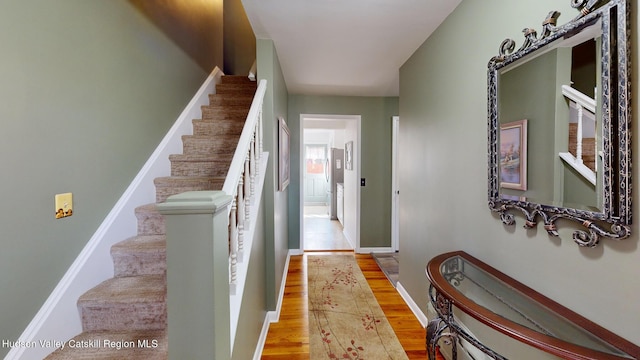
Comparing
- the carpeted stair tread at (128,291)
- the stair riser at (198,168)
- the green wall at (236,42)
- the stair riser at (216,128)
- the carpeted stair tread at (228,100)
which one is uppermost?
the green wall at (236,42)

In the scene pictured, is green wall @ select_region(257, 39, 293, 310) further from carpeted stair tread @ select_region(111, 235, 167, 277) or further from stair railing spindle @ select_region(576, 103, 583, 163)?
stair railing spindle @ select_region(576, 103, 583, 163)

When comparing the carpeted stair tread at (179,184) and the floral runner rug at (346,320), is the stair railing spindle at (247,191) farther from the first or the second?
the floral runner rug at (346,320)

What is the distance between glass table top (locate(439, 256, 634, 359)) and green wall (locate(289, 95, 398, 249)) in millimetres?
2276

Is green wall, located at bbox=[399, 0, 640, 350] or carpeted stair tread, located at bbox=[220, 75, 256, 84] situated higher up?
carpeted stair tread, located at bbox=[220, 75, 256, 84]

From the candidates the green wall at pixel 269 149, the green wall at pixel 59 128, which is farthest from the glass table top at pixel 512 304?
the green wall at pixel 59 128

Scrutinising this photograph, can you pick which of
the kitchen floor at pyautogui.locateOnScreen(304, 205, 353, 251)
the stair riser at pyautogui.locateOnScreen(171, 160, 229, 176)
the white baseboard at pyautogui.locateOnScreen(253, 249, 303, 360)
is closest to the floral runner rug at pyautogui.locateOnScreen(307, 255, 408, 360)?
the white baseboard at pyautogui.locateOnScreen(253, 249, 303, 360)

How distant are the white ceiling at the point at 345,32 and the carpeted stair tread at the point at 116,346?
6.51 ft

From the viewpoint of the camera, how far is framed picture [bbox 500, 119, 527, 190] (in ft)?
3.74

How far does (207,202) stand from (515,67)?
1440 millimetres

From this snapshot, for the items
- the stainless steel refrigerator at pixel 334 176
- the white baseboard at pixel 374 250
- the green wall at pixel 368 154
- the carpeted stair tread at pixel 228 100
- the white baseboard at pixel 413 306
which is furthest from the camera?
the stainless steel refrigerator at pixel 334 176

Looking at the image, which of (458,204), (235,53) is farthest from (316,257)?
(235,53)

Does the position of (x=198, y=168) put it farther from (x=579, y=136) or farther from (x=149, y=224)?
(x=579, y=136)

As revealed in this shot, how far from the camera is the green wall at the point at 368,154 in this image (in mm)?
3582

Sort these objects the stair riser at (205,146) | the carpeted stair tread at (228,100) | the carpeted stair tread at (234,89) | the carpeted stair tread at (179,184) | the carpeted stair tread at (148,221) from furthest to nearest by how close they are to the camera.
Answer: the carpeted stair tread at (234,89), the carpeted stair tread at (228,100), the stair riser at (205,146), the carpeted stair tread at (179,184), the carpeted stair tread at (148,221)
